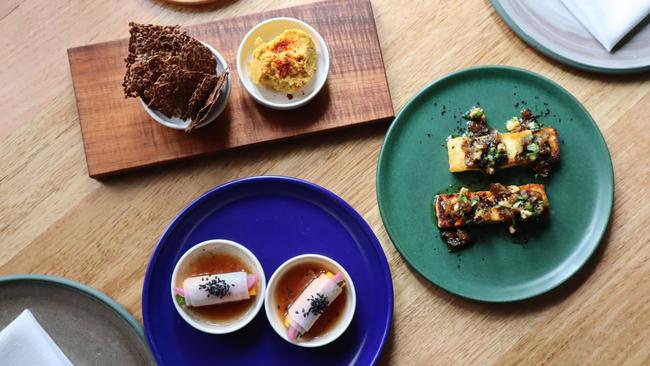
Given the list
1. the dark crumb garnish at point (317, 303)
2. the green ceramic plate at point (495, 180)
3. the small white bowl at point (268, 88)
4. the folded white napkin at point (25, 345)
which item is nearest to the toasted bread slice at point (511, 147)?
the green ceramic plate at point (495, 180)

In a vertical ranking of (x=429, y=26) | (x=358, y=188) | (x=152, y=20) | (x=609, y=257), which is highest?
(x=152, y=20)

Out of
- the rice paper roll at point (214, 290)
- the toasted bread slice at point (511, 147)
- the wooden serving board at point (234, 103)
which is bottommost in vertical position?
the rice paper roll at point (214, 290)

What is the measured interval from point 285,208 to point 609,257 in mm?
1153

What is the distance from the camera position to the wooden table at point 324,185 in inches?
85.3

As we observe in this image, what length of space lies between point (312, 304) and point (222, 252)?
1.15 feet

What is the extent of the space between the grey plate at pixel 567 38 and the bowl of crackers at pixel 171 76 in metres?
1.06

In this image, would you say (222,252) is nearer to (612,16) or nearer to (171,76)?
(171,76)

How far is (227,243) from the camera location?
80.4 inches

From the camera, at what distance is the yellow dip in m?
2.05

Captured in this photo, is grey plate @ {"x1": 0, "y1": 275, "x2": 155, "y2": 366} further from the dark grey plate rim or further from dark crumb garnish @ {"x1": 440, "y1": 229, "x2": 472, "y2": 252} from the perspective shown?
dark crumb garnish @ {"x1": 440, "y1": 229, "x2": 472, "y2": 252}

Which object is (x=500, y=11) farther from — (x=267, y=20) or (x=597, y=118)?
(x=267, y=20)

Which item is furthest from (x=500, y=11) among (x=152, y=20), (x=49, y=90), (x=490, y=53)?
(x=49, y=90)

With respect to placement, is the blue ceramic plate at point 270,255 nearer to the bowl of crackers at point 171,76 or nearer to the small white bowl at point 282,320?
the small white bowl at point 282,320

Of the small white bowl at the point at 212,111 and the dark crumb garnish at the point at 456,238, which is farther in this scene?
the dark crumb garnish at the point at 456,238
